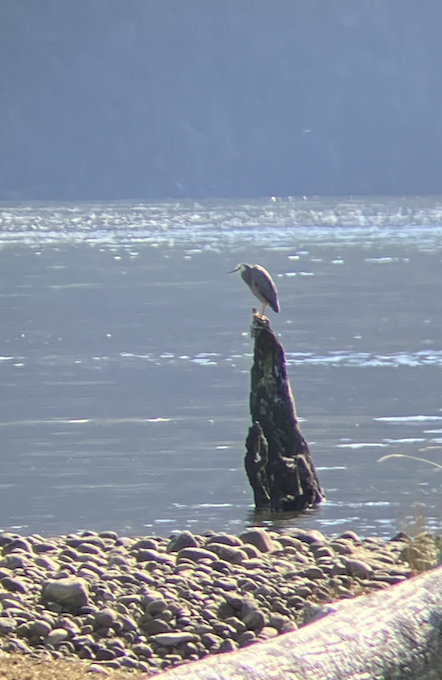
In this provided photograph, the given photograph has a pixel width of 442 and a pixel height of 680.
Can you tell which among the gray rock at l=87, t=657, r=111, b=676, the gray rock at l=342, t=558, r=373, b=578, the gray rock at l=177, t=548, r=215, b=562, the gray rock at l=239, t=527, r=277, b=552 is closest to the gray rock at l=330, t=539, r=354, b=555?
the gray rock at l=239, t=527, r=277, b=552

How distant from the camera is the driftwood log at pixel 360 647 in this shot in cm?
386

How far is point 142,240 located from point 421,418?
184ft

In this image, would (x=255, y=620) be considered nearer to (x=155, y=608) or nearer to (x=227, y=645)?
(x=227, y=645)

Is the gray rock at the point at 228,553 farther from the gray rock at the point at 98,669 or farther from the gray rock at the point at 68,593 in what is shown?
the gray rock at the point at 98,669

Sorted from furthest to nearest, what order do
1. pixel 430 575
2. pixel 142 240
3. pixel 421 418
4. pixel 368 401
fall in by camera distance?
1. pixel 142 240
2. pixel 368 401
3. pixel 421 418
4. pixel 430 575

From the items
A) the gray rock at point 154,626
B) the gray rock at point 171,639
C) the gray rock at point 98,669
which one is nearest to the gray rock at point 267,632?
the gray rock at point 171,639

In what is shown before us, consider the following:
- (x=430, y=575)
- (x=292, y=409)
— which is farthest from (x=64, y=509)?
(x=430, y=575)

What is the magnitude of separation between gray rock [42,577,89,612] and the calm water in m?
3.27

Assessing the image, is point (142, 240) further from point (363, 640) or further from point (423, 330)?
point (363, 640)

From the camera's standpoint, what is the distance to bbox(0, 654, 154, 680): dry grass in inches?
271

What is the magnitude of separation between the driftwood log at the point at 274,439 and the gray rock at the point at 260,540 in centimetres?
308

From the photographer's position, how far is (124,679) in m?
7.05

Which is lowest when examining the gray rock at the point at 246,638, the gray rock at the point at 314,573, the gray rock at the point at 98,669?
the gray rock at the point at 98,669

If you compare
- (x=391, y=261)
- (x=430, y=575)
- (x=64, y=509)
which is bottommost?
(x=64, y=509)
